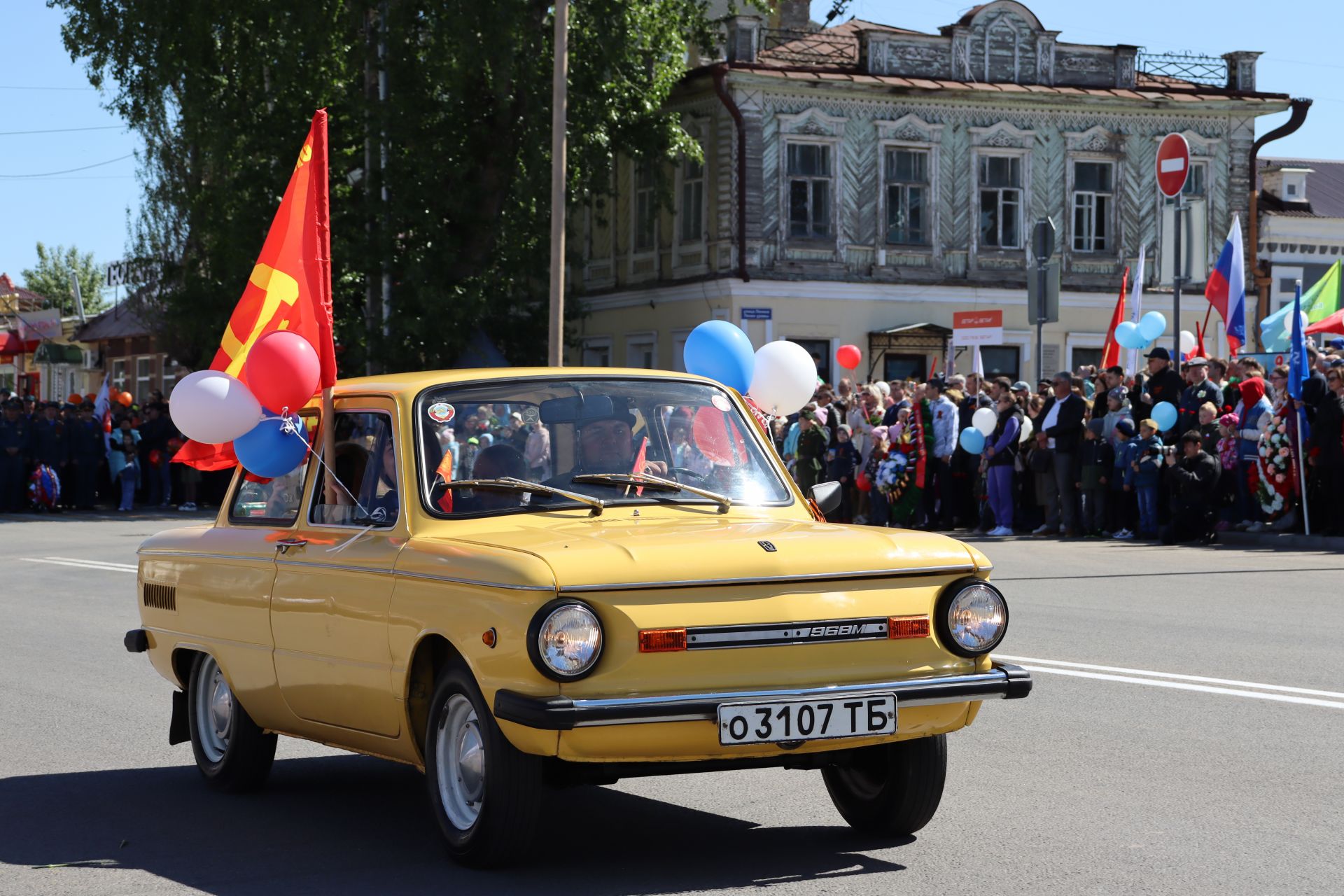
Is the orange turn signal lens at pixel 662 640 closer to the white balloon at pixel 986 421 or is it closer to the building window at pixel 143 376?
the white balloon at pixel 986 421

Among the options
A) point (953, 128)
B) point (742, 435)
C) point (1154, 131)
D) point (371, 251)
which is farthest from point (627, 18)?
point (742, 435)

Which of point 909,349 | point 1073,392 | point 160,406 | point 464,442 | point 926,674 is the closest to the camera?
point 926,674

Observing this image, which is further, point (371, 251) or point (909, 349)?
point (909, 349)

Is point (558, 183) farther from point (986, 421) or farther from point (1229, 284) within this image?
point (1229, 284)

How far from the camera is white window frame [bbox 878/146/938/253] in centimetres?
4412

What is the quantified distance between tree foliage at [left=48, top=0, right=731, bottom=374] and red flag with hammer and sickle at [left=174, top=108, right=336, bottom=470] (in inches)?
1119

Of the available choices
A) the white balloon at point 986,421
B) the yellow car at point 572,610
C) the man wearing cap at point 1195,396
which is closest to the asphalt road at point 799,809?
the yellow car at point 572,610

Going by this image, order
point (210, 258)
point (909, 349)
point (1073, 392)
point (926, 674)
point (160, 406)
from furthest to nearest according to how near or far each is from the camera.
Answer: point (909, 349), point (210, 258), point (160, 406), point (1073, 392), point (926, 674)

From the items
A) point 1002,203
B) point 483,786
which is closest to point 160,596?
point 483,786

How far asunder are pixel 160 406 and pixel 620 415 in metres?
31.6

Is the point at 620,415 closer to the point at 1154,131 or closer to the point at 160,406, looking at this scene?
the point at 160,406

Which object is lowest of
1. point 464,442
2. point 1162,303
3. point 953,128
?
point 464,442

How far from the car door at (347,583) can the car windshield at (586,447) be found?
0.20m

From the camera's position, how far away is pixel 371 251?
38.1m
